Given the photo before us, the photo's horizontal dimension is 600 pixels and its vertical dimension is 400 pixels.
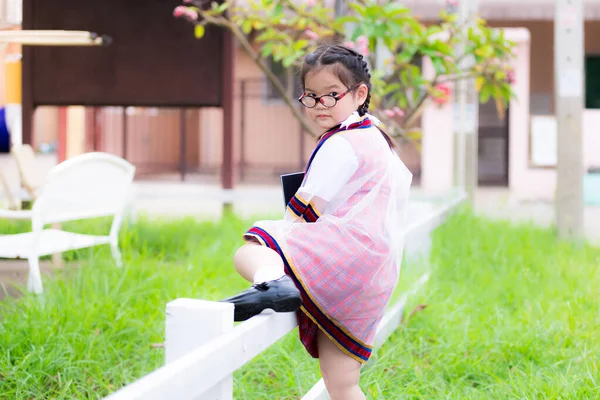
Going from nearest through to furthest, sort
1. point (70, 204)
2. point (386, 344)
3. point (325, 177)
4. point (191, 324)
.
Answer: point (191, 324)
point (325, 177)
point (386, 344)
point (70, 204)

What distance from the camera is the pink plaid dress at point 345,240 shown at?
82.5 inches

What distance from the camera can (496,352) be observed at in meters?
3.65

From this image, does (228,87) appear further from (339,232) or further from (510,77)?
(339,232)

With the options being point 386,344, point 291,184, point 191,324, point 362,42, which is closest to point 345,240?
point 291,184

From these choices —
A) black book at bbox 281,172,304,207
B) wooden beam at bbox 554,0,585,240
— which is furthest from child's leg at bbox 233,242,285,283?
wooden beam at bbox 554,0,585,240

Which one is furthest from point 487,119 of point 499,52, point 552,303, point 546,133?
point 552,303

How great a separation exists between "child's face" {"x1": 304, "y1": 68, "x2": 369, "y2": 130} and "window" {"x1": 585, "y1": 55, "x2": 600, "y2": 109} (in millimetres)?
15939

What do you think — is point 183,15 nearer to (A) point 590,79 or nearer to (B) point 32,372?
(B) point 32,372

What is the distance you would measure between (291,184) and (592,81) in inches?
636

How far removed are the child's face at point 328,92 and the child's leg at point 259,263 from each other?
0.38 metres

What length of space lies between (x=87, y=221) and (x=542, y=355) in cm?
402

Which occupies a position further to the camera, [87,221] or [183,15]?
[183,15]

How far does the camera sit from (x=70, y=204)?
4.44 m

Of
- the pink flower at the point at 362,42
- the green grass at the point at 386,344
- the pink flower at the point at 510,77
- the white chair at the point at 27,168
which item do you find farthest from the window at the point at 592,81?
the white chair at the point at 27,168
